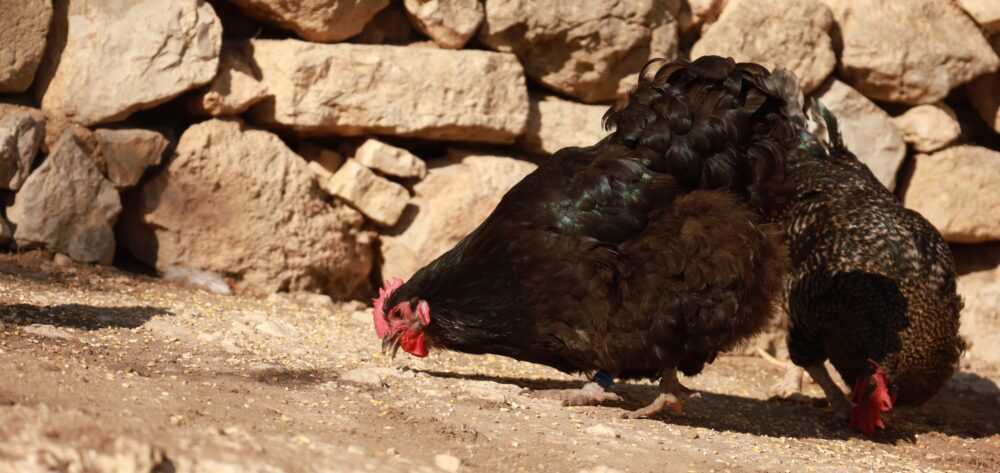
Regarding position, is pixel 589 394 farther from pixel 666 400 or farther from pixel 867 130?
pixel 867 130

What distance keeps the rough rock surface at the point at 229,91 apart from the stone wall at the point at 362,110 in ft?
0.05

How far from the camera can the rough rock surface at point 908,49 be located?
9.47 meters

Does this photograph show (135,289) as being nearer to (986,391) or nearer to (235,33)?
(235,33)

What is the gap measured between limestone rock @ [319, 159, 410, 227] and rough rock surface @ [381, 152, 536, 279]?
173 millimetres

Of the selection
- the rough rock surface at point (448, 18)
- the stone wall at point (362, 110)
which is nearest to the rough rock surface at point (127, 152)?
the stone wall at point (362, 110)

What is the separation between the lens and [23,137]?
24.3ft

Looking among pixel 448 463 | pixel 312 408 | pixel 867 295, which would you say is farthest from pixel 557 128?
pixel 448 463

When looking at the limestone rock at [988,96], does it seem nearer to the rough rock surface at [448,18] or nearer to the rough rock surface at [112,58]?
the rough rock surface at [448,18]

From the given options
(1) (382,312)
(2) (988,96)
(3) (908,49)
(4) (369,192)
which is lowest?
(1) (382,312)

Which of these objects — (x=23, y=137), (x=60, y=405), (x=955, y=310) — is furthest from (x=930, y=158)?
(x=60, y=405)

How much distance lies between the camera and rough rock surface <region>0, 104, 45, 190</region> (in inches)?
288

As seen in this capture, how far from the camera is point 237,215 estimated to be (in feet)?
26.8

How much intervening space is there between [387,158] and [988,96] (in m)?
5.69

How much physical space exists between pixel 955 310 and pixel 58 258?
5934 millimetres
